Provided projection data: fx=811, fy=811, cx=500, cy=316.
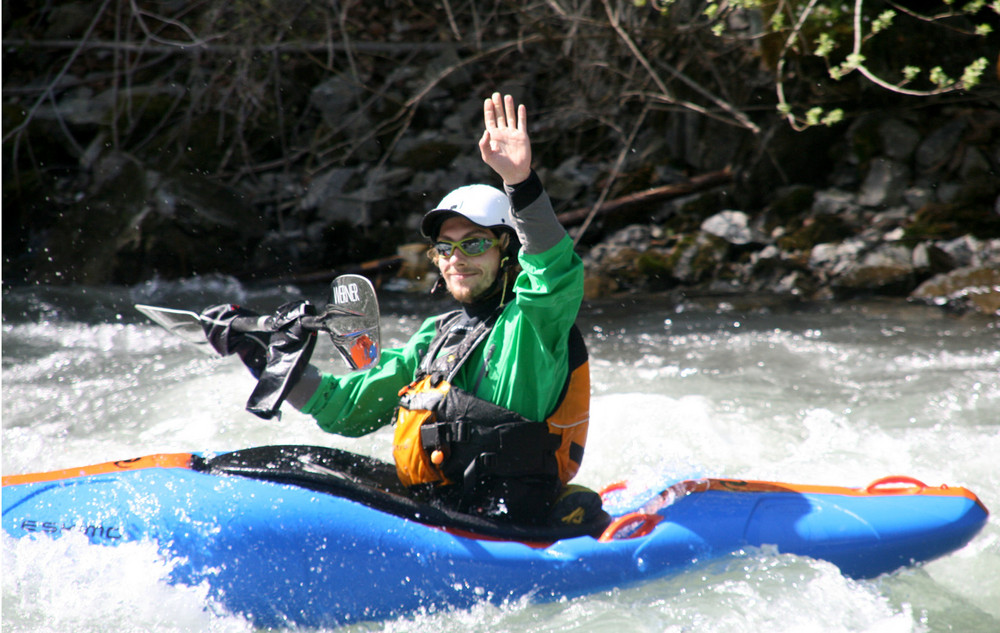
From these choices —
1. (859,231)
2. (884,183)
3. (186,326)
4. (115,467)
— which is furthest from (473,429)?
(884,183)

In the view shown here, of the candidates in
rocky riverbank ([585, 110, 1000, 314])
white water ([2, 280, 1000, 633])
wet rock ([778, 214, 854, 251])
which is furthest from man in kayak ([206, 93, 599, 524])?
wet rock ([778, 214, 854, 251])

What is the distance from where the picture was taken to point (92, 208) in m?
7.18

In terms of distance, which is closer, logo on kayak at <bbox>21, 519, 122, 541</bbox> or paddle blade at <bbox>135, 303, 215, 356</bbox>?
logo on kayak at <bbox>21, 519, 122, 541</bbox>

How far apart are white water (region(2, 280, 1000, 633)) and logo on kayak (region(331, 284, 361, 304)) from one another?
87 centimetres

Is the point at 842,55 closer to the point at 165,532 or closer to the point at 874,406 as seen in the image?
the point at 874,406

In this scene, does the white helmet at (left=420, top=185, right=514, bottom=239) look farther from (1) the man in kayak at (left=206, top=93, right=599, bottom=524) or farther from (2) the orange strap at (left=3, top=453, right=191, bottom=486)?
(2) the orange strap at (left=3, top=453, right=191, bottom=486)

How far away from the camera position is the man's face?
2227 mm

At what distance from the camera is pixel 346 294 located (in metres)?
2.32

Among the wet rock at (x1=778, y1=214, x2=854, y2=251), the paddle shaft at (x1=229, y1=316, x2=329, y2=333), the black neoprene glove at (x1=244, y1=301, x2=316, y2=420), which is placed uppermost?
the paddle shaft at (x1=229, y1=316, x2=329, y2=333)

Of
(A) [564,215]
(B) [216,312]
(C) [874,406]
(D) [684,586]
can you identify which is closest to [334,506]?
(B) [216,312]

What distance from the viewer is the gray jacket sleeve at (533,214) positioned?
195 centimetres

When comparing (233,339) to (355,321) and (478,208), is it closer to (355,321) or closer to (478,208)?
(355,321)

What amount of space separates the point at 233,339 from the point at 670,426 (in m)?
2.26

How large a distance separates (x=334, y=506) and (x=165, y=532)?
0.47 metres
